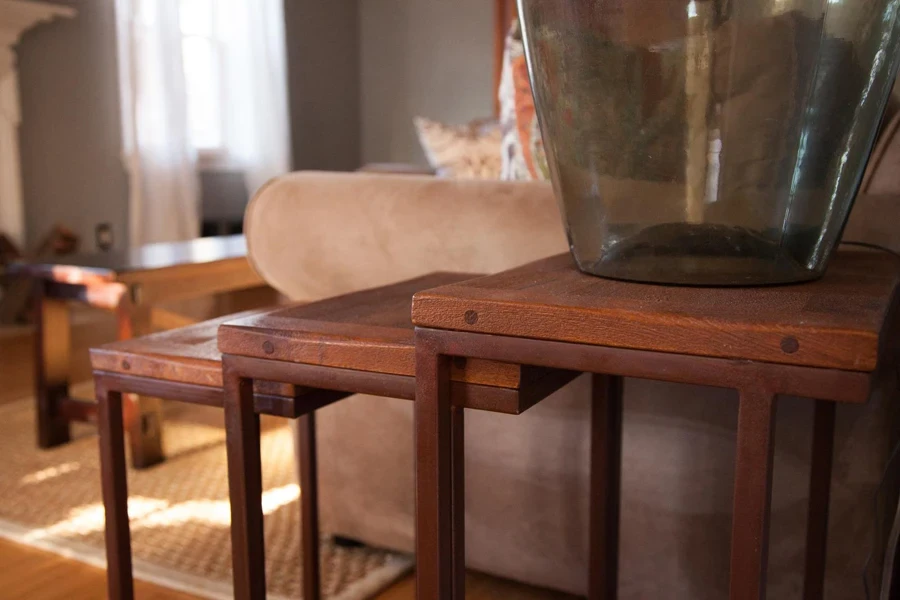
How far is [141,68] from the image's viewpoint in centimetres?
340

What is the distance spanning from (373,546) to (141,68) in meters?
2.64

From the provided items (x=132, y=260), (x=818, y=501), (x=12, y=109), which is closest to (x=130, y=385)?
(x=818, y=501)

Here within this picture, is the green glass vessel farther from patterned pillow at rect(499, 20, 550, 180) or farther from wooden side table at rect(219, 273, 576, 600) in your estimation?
patterned pillow at rect(499, 20, 550, 180)

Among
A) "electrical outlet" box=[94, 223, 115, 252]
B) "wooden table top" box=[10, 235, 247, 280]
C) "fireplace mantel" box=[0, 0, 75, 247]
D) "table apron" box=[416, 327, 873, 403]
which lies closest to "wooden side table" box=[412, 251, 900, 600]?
"table apron" box=[416, 327, 873, 403]

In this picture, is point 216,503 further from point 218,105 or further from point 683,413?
point 218,105

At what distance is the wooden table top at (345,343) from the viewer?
0.63 meters

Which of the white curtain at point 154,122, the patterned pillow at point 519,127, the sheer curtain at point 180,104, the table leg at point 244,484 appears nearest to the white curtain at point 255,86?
the sheer curtain at point 180,104

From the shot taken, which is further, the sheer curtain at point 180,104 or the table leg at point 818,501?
the sheer curtain at point 180,104

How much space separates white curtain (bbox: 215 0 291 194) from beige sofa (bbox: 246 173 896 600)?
2.80 metres

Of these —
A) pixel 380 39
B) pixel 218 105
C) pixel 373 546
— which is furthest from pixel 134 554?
pixel 380 39

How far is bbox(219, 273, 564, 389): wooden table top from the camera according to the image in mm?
633

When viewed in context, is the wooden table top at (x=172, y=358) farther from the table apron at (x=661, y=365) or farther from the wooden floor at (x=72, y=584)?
the wooden floor at (x=72, y=584)

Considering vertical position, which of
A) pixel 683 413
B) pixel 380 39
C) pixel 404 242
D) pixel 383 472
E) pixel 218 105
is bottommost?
pixel 383 472

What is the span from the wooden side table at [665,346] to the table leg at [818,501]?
6.9 inches
